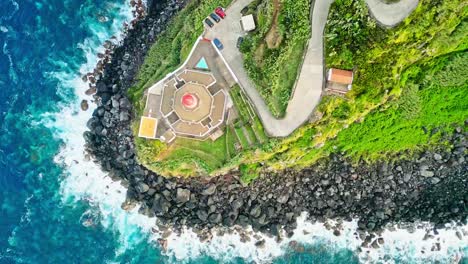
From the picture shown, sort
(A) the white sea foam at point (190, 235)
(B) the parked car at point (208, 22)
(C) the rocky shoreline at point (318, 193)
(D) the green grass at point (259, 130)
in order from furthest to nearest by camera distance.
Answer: (A) the white sea foam at point (190, 235)
(C) the rocky shoreline at point (318, 193)
(B) the parked car at point (208, 22)
(D) the green grass at point (259, 130)

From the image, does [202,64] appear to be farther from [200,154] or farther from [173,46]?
[200,154]

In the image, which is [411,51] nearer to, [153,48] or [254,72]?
[254,72]

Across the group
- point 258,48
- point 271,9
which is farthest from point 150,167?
point 271,9

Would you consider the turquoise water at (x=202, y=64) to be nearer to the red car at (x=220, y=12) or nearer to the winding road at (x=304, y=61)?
the winding road at (x=304, y=61)

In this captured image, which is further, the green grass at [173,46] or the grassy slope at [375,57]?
the green grass at [173,46]

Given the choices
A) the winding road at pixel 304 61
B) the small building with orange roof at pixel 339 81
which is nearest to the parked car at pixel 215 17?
the winding road at pixel 304 61

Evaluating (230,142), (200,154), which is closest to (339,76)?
(230,142)

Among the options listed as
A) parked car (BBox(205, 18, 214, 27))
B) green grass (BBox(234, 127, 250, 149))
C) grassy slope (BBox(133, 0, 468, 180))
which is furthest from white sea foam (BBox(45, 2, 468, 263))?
parked car (BBox(205, 18, 214, 27))
